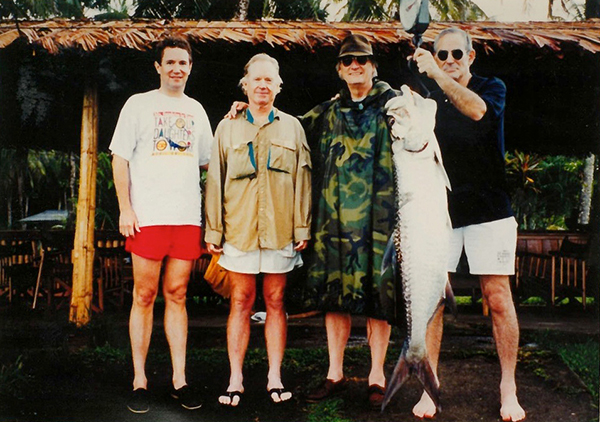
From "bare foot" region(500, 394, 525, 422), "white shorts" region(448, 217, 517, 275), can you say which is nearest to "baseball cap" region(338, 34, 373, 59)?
"white shorts" region(448, 217, 517, 275)

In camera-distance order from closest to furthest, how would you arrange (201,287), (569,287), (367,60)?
(367,60)
(569,287)
(201,287)

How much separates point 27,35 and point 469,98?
11.2 ft

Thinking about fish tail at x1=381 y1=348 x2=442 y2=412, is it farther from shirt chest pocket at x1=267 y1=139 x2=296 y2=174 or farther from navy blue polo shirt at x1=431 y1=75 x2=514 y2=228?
shirt chest pocket at x1=267 y1=139 x2=296 y2=174

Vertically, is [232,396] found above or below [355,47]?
below

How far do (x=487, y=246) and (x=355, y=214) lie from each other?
95 cm

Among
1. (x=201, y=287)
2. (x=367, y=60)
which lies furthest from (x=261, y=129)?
(x=201, y=287)

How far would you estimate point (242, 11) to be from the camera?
5.07 meters

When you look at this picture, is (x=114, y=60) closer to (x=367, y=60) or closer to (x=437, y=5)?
(x=367, y=60)

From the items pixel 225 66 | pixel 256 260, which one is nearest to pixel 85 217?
pixel 225 66

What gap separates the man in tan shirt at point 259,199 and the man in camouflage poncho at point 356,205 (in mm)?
157

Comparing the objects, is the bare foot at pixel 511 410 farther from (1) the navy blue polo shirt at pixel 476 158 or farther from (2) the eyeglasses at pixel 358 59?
(2) the eyeglasses at pixel 358 59

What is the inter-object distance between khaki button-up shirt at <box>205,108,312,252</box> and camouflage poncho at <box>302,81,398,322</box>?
0.16 meters

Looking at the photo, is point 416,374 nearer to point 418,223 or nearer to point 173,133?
point 418,223

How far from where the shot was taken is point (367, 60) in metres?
3.69
